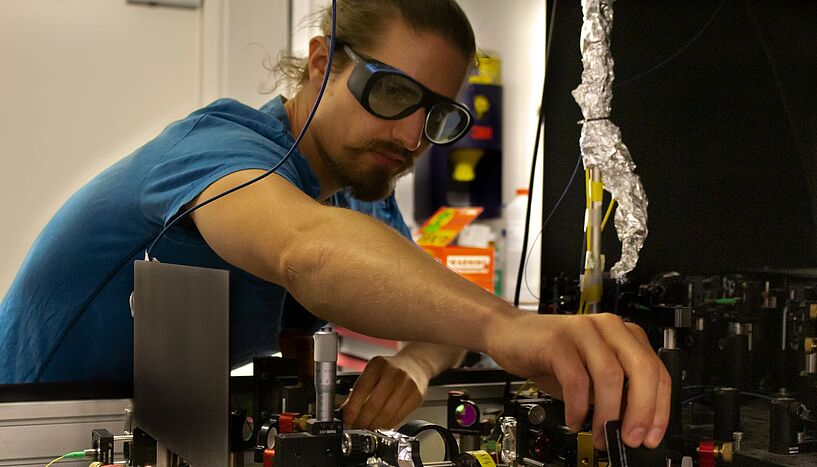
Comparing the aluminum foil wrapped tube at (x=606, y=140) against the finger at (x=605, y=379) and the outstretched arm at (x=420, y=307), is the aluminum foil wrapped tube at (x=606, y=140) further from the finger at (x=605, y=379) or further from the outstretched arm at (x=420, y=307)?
the finger at (x=605, y=379)

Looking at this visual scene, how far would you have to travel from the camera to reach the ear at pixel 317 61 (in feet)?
4.95

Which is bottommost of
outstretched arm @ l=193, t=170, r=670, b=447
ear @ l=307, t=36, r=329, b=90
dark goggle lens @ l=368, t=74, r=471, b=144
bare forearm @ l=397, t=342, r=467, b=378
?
bare forearm @ l=397, t=342, r=467, b=378

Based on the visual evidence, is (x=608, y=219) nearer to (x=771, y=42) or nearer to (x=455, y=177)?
(x=771, y=42)

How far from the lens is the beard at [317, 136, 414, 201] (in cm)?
142

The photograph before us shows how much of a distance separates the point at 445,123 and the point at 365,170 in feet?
0.61

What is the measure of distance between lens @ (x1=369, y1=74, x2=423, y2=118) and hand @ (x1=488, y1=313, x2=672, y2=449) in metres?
0.62

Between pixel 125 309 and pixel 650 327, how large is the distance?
772 millimetres

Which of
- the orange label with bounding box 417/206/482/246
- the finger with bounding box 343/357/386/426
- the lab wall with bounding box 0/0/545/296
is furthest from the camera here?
the orange label with bounding box 417/206/482/246

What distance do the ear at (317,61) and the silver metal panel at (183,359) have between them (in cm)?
48

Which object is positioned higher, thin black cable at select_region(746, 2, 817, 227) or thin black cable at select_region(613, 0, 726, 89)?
thin black cable at select_region(613, 0, 726, 89)

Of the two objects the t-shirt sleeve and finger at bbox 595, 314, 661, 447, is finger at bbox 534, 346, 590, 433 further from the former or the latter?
the t-shirt sleeve

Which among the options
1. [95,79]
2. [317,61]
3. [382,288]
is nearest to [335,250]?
[382,288]

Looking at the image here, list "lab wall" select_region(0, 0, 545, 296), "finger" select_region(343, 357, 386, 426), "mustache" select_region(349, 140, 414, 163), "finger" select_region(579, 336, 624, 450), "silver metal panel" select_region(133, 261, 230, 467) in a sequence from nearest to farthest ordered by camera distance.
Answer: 1. "finger" select_region(579, 336, 624, 450)
2. "silver metal panel" select_region(133, 261, 230, 467)
3. "finger" select_region(343, 357, 386, 426)
4. "mustache" select_region(349, 140, 414, 163)
5. "lab wall" select_region(0, 0, 545, 296)

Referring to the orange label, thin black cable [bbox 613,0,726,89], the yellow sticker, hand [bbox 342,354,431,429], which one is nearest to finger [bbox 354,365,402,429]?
hand [bbox 342,354,431,429]
